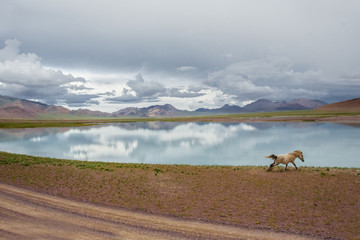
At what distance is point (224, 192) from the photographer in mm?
18562

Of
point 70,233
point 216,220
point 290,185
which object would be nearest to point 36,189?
point 70,233

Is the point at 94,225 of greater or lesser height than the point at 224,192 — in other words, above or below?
above

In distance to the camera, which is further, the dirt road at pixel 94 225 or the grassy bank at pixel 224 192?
the grassy bank at pixel 224 192

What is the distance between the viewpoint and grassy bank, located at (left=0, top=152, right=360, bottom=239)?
13.7m

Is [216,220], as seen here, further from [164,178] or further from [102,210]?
[164,178]

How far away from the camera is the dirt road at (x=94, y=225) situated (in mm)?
11758

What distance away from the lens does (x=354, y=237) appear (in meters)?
11.6

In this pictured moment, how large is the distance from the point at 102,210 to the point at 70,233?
124 inches

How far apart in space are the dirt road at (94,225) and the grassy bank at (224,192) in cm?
105

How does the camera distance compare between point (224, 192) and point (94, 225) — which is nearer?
point (94, 225)

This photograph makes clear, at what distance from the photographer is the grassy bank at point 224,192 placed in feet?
45.0

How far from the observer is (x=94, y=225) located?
12.8m

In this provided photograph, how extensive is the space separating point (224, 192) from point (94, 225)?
9.96 meters

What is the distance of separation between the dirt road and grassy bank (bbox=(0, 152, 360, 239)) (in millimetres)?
1049
